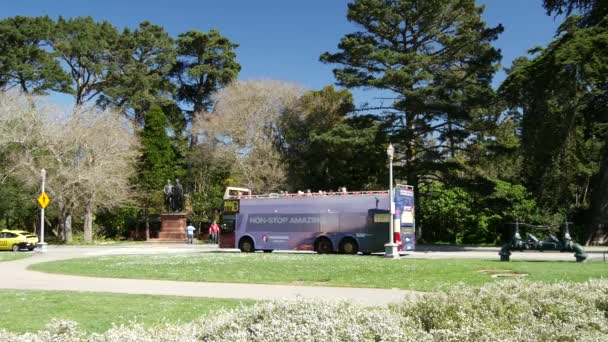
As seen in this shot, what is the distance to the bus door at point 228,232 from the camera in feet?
112

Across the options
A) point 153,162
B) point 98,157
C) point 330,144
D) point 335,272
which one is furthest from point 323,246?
point 153,162

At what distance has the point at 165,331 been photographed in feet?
18.6

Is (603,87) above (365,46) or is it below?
below

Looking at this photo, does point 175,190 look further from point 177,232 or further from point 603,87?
point 603,87

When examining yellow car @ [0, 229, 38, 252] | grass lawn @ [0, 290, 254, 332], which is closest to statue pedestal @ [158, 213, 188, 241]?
yellow car @ [0, 229, 38, 252]

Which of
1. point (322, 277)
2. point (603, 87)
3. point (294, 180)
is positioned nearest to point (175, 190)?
point (294, 180)

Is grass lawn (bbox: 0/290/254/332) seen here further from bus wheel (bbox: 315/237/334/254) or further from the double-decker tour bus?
bus wheel (bbox: 315/237/334/254)

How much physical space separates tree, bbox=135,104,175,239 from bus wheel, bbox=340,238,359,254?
104 feet

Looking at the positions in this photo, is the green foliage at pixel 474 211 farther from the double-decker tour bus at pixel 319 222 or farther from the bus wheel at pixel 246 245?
the bus wheel at pixel 246 245

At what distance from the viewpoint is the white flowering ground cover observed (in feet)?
17.9

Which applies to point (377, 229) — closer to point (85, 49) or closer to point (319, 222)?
point (319, 222)

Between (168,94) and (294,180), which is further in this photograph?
(168,94)

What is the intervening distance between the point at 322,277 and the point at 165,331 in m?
11.7

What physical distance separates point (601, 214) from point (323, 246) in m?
16.3
